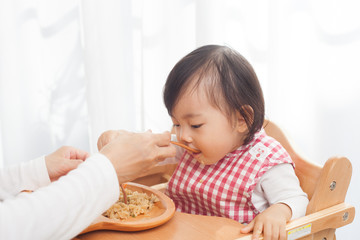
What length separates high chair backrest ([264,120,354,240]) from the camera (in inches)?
33.3

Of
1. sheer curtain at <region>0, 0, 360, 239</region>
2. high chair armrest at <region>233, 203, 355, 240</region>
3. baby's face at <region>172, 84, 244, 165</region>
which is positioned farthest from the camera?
sheer curtain at <region>0, 0, 360, 239</region>

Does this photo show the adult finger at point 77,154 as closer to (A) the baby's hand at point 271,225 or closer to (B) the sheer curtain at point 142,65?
(A) the baby's hand at point 271,225

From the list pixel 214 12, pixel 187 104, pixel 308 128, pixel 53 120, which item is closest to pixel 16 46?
pixel 53 120

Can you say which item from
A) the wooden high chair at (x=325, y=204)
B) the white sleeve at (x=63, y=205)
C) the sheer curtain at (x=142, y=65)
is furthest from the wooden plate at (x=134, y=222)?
the sheer curtain at (x=142, y=65)

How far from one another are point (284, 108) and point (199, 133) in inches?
24.7

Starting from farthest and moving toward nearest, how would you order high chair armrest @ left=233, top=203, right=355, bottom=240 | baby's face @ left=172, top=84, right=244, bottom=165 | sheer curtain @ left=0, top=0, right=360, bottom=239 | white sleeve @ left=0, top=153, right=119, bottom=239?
sheer curtain @ left=0, top=0, right=360, bottom=239, baby's face @ left=172, top=84, right=244, bottom=165, high chair armrest @ left=233, top=203, right=355, bottom=240, white sleeve @ left=0, top=153, right=119, bottom=239

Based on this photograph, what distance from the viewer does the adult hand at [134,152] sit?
677 millimetres

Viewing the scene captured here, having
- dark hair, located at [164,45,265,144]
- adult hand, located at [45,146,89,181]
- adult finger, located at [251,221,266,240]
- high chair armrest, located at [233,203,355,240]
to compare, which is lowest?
high chair armrest, located at [233,203,355,240]

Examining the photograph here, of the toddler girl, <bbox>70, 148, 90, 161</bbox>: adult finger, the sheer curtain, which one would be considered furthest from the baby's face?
the sheer curtain

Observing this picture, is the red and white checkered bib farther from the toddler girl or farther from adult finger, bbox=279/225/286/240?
adult finger, bbox=279/225/286/240

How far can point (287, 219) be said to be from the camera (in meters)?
0.81

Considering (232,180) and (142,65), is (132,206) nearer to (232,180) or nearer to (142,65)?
(232,180)

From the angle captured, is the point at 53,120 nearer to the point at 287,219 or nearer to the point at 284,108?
the point at 284,108

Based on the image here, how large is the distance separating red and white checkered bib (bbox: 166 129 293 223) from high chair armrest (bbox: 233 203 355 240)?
0.14 metres
